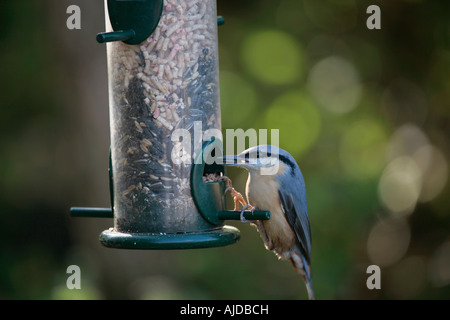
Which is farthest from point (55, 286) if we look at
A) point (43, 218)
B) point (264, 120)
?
point (264, 120)

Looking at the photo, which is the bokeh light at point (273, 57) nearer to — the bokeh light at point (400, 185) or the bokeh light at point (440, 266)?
the bokeh light at point (400, 185)

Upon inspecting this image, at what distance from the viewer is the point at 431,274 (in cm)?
728

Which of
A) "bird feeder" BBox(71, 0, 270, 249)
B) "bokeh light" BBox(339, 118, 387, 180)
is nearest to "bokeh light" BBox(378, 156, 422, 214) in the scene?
"bokeh light" BBox(339, 118, 387, 180)

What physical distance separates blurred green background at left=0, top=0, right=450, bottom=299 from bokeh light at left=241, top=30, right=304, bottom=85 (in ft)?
0.05

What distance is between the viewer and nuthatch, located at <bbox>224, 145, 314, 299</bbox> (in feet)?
15.0

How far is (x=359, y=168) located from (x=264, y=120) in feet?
3.54

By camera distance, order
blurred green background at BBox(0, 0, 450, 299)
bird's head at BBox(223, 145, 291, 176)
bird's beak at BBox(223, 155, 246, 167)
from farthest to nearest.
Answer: blurred green background at BBox(0, 0, 450, 299), bird's head at BBox(223, 145, 291, 176), bird's beak at BBox(223, 155, 246, 167)

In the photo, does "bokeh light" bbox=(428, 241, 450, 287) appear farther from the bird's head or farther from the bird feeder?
the bird feeder

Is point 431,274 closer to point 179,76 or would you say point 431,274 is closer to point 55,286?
point 55,286

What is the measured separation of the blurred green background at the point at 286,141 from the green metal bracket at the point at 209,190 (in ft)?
9.00

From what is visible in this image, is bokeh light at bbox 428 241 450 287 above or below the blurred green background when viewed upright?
below

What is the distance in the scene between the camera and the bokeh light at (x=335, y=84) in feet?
24.4

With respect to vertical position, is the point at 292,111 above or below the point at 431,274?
above

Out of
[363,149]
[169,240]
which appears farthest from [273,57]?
[169,240]
